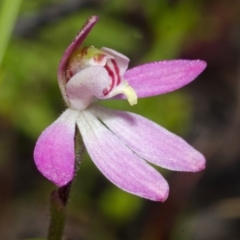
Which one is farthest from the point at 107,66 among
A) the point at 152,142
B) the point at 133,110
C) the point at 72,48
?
the point at 133,110

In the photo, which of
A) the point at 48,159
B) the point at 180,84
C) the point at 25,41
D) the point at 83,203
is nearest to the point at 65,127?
the point at 48,159

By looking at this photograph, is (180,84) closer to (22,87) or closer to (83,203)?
(22,87)

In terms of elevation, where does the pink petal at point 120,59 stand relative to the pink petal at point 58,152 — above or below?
above

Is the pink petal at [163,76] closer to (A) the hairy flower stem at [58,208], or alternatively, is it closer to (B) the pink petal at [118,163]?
(B) the pink petal at [118,163]

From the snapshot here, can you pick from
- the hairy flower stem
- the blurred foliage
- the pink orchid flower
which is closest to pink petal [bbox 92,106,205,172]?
the pink orchid flower

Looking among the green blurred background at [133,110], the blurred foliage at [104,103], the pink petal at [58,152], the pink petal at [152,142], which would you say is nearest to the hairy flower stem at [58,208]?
the pink petal at [58,152]

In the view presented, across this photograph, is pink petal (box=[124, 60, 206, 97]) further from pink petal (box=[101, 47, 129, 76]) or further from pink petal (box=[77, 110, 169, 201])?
pink petal (box=[77, 110, 169, 201])

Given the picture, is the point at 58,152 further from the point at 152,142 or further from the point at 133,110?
the point at 133,110
